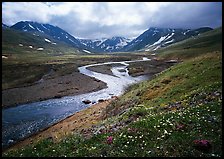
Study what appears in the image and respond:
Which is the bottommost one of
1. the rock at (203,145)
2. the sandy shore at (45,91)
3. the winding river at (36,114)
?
the winding river at (36,114)

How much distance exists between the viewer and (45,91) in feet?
260

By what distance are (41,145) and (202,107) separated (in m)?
13.9

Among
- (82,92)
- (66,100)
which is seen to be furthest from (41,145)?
(82,92)

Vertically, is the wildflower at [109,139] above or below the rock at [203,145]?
below

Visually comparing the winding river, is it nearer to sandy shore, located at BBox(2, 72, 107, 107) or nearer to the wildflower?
sandy shore, located at BBox(2, 72, 107, 107)

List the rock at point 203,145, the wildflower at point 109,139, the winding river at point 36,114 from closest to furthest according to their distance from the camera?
1. the rock at point 203,145
2. the wildflower at point 109,139
3. the winding river at point 36,114

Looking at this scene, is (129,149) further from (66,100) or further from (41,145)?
(66,100)

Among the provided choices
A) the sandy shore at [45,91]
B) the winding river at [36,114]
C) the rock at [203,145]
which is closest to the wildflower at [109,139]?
the rock at [203,145]

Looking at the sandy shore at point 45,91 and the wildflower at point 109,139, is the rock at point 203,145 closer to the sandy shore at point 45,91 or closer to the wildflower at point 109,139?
the wildflower at point 109,139

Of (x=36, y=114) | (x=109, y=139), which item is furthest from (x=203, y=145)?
(x=36, y=114)

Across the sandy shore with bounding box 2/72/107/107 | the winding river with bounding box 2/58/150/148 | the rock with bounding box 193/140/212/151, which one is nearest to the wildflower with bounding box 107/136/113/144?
the rock with bounding box 193/140/212/151

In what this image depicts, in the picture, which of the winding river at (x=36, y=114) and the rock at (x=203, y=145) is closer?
the rock at (x=203, y=145)

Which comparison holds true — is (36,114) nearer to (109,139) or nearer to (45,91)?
(45,91)

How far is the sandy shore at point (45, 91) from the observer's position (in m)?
68.4
